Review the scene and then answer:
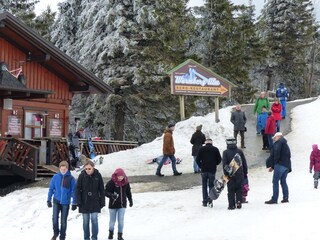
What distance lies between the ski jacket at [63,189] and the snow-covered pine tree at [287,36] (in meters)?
38.2

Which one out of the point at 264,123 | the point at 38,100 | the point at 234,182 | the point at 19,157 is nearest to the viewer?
the point at 234,182

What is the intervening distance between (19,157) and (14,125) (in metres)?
3.57

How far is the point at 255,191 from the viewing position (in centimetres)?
1338

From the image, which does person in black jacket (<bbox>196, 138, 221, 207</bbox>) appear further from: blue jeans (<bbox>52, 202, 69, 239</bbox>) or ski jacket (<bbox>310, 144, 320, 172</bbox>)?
blue jeans (<bbox>52, 202, 69, 239</bbox>)

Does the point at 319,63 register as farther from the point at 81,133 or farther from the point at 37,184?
the point at 37,184

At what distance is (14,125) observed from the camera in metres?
19.9

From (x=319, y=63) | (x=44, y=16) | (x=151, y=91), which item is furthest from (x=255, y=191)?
(x=319, y=63)

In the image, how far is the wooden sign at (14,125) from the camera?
19703mm

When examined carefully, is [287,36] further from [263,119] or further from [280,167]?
[280,167]

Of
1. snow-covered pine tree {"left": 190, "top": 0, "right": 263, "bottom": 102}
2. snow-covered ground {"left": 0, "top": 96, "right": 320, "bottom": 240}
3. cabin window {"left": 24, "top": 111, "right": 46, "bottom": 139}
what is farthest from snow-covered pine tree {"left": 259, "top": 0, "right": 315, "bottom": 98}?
snow-covered ground {"left": 0, "top": 96, "right": 320, "bottom": 240}

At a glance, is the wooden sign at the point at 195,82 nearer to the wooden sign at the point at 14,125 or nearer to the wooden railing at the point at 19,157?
the wooden sign at the point at 14,125

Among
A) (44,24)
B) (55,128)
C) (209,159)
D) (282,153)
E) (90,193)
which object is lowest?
(90,193)

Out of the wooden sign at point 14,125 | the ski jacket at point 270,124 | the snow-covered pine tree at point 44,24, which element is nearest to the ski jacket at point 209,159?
the ski jacket at point 270,124

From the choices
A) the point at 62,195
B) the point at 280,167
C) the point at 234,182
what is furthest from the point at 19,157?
the point at 280,167
